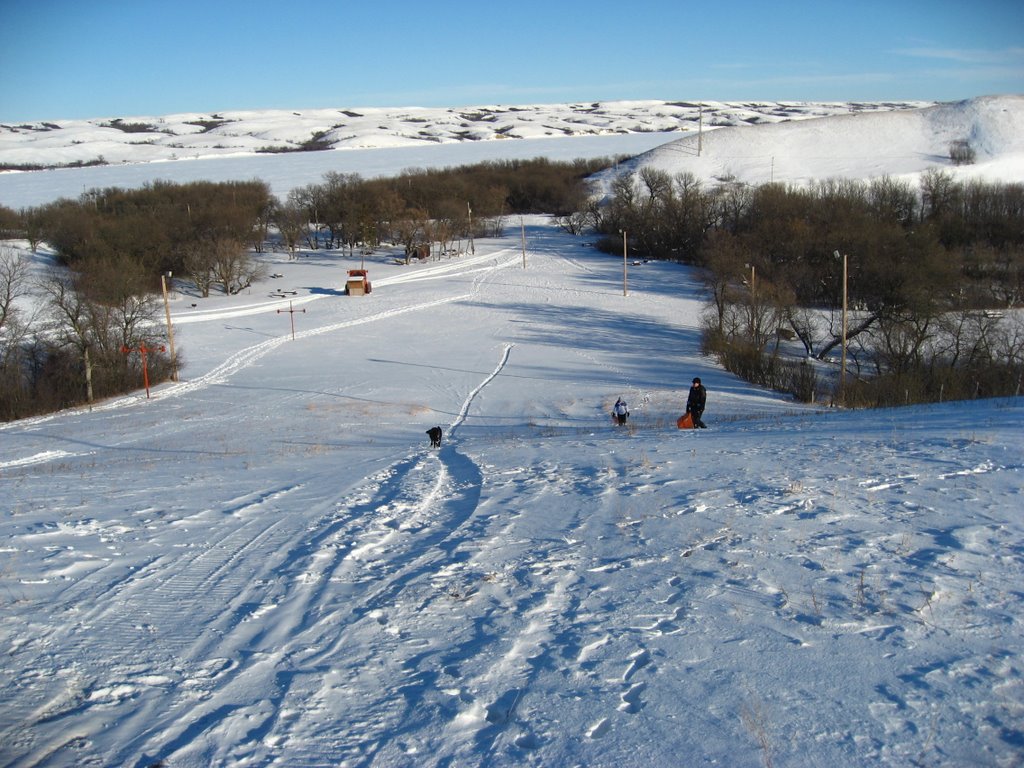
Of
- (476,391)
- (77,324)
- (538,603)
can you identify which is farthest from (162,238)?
(538,603)

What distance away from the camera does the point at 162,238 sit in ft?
241

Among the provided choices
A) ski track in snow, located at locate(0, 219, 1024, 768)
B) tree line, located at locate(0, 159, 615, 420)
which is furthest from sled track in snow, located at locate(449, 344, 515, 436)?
tree line, located at locate(0, 159, 615, 420)

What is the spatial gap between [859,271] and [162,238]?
58666 millimetres

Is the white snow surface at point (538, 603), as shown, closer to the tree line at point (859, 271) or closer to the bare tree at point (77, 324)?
the tree line at point (859, 271)

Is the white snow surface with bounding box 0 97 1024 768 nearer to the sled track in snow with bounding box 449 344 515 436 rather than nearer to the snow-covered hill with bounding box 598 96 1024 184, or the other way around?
the sled track in snow with bounding box 449 344 515 436

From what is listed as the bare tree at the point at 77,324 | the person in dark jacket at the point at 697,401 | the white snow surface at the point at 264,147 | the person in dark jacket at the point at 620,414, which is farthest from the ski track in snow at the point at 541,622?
the white snow surface at the point at 264,147

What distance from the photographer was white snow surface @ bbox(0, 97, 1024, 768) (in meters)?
5.14

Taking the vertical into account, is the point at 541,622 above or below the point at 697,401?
above

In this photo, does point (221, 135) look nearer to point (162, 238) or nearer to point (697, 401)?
point (162, 238)

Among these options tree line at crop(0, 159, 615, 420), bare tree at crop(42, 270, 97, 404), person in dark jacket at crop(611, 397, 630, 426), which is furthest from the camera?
tree line at crop(0, 159, 615, 420)

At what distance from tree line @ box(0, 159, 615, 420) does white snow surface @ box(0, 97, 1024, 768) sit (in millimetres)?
24859

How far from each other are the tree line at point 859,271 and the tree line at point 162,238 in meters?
18.7

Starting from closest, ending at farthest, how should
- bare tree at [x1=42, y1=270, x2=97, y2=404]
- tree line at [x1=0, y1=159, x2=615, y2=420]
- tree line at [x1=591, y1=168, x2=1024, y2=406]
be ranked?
1. tree line at [x1=591, y1=168, x2=1024, y2=406]
2. bare tree at [x1=42, y1=270, x2=97, y2=404]
3. tree line at [x1=0, y1=159, x2=615, y2=420]

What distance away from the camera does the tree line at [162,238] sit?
38.9 meters
